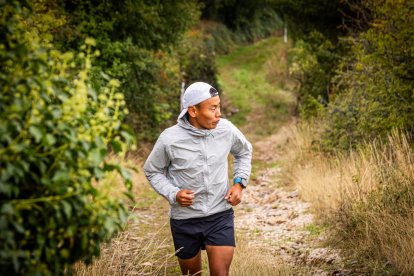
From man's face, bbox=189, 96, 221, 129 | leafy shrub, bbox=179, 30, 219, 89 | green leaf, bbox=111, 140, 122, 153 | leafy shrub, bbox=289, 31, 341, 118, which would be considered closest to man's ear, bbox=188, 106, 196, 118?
man's face, bbox=189, 96, 221, 129

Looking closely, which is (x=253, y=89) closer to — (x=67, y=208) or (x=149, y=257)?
(x=149, y=257)

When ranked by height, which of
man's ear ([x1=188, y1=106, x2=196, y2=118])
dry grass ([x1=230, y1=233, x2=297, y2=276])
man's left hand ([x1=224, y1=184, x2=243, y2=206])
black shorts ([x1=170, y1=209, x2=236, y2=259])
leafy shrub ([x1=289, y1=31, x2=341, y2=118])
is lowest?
dry grass ([x1=230, y1=233, x2=297, y2=276])

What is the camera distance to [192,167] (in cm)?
414

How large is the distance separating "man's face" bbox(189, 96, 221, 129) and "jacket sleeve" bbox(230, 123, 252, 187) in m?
0.29

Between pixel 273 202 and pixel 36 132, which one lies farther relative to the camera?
pixel 273 202

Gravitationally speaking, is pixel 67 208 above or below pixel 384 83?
below

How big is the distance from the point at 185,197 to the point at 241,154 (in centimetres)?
88

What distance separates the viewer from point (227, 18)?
37781 mm

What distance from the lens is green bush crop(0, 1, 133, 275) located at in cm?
218

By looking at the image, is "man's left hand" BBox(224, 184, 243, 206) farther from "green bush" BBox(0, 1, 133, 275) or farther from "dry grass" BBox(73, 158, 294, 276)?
"green bush" BBox(0, 1, 133, 275)

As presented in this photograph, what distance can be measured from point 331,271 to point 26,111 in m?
3.93

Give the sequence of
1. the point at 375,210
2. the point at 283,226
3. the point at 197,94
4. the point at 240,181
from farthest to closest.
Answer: the point at 283,226 → the point at 375,210 → the point at 240,181 → the point at 197,94

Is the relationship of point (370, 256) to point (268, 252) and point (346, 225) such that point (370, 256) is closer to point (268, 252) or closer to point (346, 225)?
point (346, 225)

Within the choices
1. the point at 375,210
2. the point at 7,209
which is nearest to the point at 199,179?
the point at 7,209
